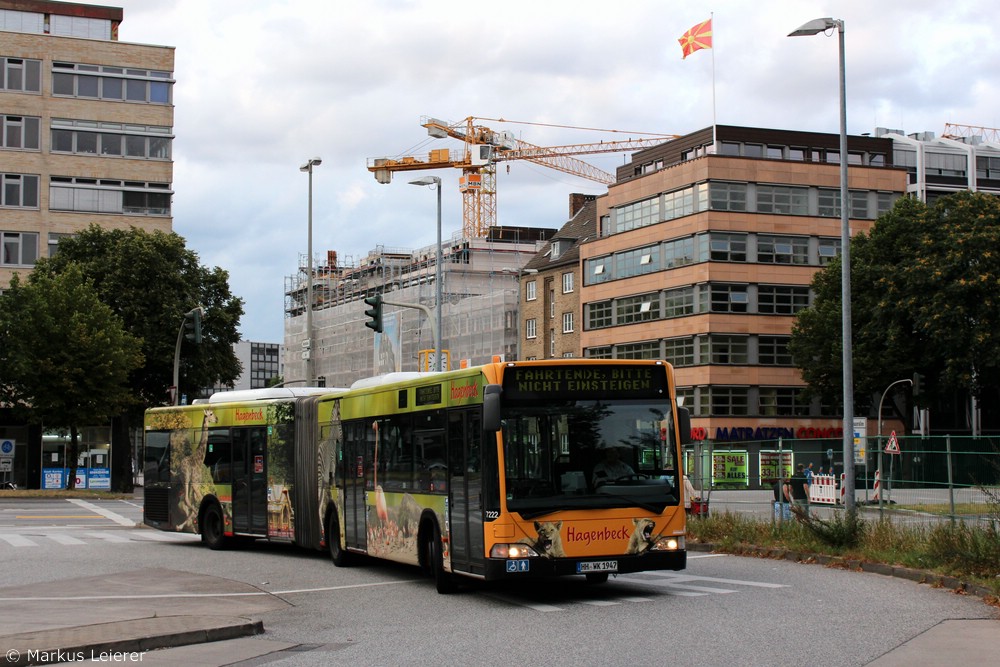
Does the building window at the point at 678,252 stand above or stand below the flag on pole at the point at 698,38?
A: below

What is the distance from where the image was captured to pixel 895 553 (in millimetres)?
18328

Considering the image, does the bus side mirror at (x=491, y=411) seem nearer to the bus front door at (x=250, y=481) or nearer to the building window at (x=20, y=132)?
the bus front door at (x=250, y=481)

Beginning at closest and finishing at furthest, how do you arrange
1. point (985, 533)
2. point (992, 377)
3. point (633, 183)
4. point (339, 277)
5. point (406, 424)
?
1. point (985, 533)
2. point (406, 424)
3. point (992, 377)
4. point (633, 183)
5. point (339, 277)

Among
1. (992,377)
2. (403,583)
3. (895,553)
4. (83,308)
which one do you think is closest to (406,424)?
(403,583)

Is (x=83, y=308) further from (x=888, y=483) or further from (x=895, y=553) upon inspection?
(x=895, y=553)

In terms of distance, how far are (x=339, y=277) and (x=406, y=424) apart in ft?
374

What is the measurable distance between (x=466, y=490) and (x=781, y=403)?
57599 millimetres

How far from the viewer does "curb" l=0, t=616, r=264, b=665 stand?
10808 millimetres

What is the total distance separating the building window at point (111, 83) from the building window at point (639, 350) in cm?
2899

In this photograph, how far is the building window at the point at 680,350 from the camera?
70.4 meters

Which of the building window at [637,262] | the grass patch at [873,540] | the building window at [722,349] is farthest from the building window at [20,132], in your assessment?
the grass patch at [873,540]

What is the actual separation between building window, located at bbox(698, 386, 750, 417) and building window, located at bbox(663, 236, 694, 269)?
714cm

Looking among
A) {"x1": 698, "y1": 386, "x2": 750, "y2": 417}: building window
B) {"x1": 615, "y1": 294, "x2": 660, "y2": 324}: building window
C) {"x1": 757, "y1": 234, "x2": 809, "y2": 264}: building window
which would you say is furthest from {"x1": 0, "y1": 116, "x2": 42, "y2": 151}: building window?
{"x1": 757, "y1": 234, "x2": 809, "y2": 264}: building window

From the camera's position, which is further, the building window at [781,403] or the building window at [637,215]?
the building window at [637,215]
